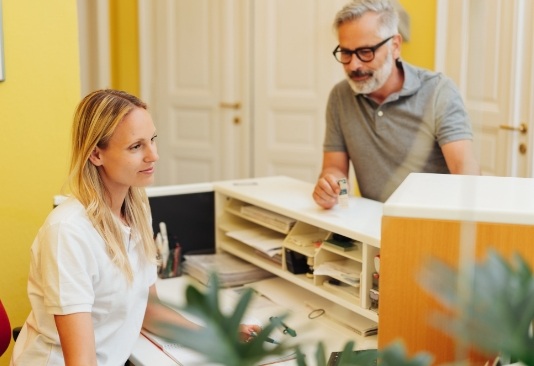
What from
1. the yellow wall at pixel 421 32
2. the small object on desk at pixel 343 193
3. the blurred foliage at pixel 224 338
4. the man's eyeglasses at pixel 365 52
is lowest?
the small object on desk at pixel 343 193

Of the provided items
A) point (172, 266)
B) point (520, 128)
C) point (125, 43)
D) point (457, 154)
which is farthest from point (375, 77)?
point (125, 43)

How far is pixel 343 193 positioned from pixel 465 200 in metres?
0.80

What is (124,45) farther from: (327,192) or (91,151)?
(91,151)

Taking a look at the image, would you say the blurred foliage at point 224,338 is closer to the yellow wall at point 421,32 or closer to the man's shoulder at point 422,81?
the man's shoulder at point 422,81

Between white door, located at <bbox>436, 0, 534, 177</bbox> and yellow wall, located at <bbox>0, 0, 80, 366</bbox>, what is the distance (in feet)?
5.74

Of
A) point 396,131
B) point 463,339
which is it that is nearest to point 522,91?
point 396,131

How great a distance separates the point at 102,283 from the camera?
1.66 meters

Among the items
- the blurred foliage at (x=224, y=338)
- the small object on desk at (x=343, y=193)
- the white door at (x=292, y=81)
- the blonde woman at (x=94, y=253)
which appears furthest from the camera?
the white door at (x=292, y=81)

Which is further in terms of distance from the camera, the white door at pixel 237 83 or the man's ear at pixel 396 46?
the white door at pixel 237 83

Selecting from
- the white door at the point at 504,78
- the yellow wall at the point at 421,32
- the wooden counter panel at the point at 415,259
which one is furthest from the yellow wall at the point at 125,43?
the wooden counter panel at the point at 415,259

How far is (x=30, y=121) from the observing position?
2.34 meters

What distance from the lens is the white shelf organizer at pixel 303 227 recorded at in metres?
1.80

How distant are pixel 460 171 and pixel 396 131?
32 centimetres

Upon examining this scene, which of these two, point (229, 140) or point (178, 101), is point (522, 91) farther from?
point (178, 101)
